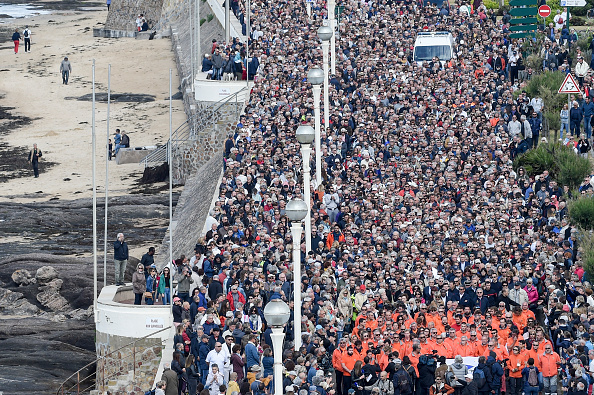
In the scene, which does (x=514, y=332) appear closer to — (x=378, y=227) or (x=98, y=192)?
(x=378, y=227)

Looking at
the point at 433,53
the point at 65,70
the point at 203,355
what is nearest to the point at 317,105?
the point at 203,355

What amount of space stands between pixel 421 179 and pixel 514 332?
1025 centimetres

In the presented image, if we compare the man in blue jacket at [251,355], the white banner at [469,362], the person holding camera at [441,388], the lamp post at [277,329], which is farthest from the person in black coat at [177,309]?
the lamp post at [277,329]

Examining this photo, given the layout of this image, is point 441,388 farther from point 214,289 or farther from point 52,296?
point 52,296

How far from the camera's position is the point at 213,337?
77.3ft

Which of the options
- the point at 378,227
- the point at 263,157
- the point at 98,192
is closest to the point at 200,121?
the point at 98,192

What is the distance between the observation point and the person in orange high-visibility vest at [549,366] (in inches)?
902

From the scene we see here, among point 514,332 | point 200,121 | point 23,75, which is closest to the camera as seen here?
point 514,332

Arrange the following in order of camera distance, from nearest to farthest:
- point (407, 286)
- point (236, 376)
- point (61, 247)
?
point (236, 376), point (407, 286), point (61, 247)

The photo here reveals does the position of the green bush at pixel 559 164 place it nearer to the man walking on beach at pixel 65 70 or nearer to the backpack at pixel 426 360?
the backpack at pixel 426 360

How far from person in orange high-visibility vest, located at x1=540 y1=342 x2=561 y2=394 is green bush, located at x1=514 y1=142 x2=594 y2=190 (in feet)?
43.2

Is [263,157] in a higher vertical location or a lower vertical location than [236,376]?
higher

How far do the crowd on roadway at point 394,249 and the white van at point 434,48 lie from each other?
0.99 metres

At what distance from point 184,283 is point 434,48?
20555mm
